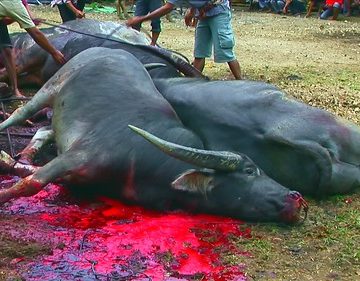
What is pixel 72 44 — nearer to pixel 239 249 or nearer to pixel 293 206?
pixel 293 206

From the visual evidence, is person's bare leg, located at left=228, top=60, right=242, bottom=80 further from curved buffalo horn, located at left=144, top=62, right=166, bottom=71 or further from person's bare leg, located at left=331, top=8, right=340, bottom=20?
person's bare leg, located at left=331, top=8, right=340, bottom=20

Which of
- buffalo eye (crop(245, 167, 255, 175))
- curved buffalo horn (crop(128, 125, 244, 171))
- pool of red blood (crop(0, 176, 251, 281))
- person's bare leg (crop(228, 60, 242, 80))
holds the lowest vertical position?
person's bare leg (crop(228, 60, 242, 80))

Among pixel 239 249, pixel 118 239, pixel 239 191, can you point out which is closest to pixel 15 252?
pixel 118 239

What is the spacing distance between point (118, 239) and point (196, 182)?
66 centimetres

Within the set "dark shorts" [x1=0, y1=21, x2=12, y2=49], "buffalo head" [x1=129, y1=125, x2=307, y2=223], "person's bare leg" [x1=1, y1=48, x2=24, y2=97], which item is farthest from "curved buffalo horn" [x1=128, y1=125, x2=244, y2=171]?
"dark shorts" [x1=0, y1=21, x2=12, y2=49]

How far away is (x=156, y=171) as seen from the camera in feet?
15.8

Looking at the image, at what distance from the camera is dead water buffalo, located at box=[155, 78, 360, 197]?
5.01m

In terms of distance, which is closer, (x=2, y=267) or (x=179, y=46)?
(x=2, y=267)

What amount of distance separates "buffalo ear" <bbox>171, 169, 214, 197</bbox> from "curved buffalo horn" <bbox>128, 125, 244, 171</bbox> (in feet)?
0.32

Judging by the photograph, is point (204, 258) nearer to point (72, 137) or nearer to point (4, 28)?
point (72, 137)

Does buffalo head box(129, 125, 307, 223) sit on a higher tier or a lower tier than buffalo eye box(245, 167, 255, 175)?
lower

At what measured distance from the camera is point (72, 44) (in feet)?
26.3

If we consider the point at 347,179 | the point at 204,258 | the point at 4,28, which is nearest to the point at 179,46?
the point at 4,28

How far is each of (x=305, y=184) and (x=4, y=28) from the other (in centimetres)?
419
